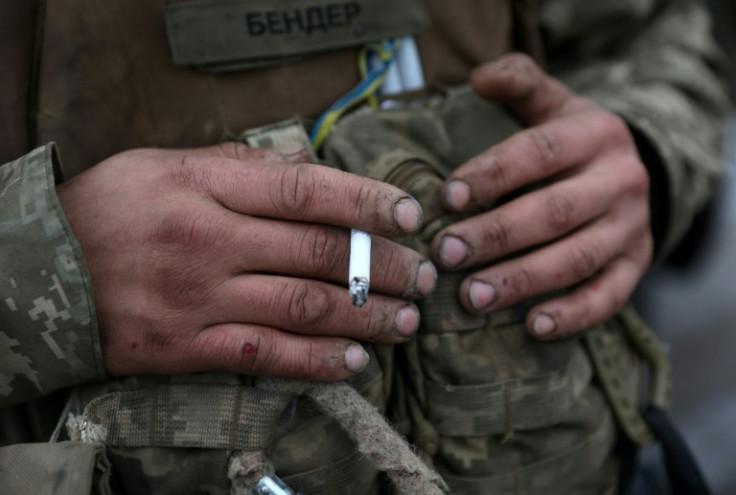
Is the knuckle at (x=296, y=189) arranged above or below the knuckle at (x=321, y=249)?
above

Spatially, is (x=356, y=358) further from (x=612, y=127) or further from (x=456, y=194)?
(x=612, y=127)

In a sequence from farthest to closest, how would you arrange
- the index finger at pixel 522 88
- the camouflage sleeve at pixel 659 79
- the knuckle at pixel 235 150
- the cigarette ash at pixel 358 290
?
the camouflage sleeve at pixel 659 79 < the index finger at pixel 522 88 < the knuckle at pixel 235 150 < the cigarette ash at pixel 358 290

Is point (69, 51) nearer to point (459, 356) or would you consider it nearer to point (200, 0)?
point (200, 0)

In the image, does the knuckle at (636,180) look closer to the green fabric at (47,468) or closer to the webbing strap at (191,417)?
the webbing strap at (191,417)

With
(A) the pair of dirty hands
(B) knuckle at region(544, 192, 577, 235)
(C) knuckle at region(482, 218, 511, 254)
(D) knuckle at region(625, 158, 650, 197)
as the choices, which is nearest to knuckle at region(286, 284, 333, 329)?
(A) the pair of dirty hands

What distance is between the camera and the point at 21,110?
2.45ft

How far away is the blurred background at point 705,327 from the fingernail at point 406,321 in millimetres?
804

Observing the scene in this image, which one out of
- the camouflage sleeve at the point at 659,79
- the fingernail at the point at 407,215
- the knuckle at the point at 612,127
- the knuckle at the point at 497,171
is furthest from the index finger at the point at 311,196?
the camouflage sleeve at the point at 659,79

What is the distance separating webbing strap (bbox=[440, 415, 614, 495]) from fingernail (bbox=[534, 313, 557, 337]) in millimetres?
168

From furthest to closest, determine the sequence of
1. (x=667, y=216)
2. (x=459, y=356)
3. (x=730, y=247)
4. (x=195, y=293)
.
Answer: (x=730, y=247), (x=667, y=216), (x=459, y=356), (x=195, y=293)

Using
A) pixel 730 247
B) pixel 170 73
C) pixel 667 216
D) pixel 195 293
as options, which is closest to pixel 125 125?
pixel 170 73

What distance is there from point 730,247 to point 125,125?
133cm

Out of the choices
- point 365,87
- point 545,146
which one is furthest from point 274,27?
point 545,146

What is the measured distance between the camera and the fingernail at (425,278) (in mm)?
694
